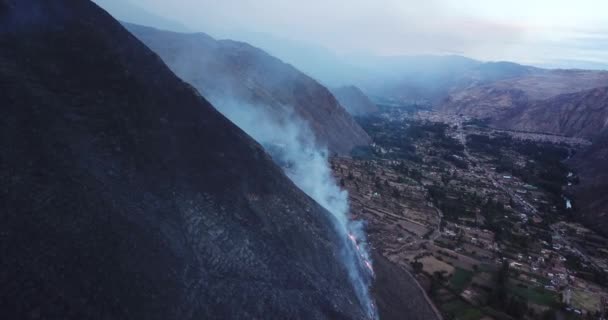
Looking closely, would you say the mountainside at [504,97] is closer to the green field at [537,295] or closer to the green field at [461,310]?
the green field at [537,295]

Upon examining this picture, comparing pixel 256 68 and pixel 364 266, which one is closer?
pixel 364 266

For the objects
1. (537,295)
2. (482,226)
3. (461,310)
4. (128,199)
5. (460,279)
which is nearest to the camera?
(128,199)

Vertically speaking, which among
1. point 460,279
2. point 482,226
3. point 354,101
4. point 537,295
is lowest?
point 460,279

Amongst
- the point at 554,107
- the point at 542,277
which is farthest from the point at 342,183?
the point at 554,107

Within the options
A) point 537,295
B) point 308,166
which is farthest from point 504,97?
point 537,295

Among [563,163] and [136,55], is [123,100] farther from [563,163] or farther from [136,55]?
[563,163]

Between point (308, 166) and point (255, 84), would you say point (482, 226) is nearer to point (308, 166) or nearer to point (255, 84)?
point (308, 166)

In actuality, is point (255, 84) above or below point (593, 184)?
below

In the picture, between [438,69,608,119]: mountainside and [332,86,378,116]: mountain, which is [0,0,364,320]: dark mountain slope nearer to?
[332,86,378,116]: mountain

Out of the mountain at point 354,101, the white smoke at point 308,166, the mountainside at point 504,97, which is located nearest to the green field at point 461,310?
the white smoke at point 308,166
